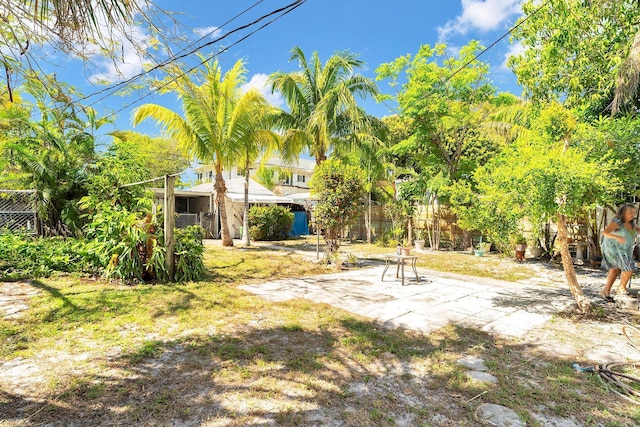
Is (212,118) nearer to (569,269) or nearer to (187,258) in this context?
(187,258)

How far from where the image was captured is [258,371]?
3.24 metres

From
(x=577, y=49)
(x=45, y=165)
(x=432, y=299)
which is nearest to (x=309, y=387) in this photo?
(x=432, y=299)

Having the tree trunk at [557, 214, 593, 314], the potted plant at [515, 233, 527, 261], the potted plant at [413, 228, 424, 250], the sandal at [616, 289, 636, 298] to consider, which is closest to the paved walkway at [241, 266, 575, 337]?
the tree trunk at [557, 214, 593, 314]

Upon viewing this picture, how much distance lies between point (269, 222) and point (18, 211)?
10051mm

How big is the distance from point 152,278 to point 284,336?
13.6 feet

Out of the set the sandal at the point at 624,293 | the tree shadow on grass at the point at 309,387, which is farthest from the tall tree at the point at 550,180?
the tree shadow on grass at the point at 309,387

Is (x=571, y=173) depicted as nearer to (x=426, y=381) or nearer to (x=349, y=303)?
(x=426, y=381)

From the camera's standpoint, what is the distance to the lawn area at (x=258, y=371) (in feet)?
8.41

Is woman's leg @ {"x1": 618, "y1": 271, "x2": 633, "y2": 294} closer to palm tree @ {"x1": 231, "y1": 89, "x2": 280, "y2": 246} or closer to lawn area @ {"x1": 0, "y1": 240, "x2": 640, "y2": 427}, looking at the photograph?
lawn area @ {"x1": 0, "y1": 240, "x2": 640, "y2": 427}

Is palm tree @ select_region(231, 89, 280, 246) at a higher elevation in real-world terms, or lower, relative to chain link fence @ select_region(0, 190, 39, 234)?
higher

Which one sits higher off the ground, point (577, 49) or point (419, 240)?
point (577, 49)

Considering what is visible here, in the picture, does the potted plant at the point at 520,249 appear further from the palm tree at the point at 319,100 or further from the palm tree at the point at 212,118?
the palm tree at the point at 212,118

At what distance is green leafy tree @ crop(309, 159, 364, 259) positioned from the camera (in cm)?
928

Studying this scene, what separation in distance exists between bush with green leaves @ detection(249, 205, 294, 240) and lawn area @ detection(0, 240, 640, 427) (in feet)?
38.5
